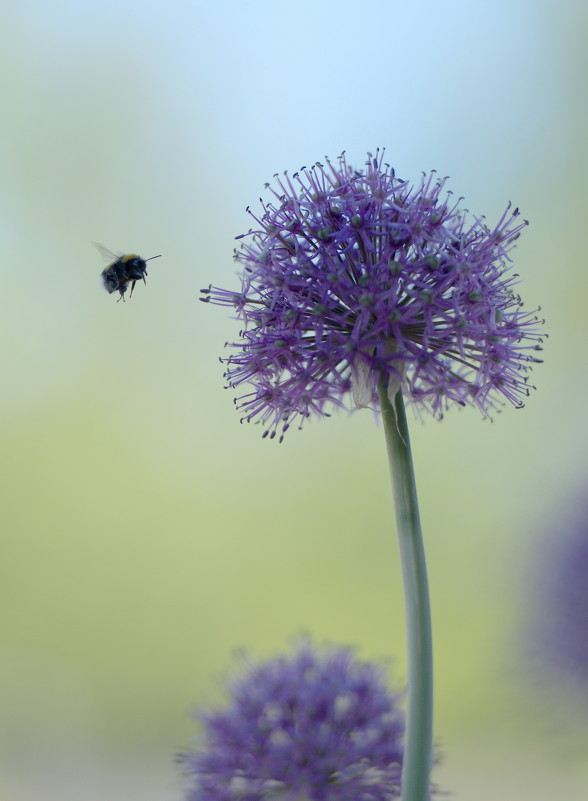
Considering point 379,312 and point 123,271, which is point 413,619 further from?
point 123,271

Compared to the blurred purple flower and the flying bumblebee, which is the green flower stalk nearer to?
the blurred purple flower

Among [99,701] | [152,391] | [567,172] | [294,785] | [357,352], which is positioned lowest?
[294,785]

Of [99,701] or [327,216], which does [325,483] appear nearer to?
[99,701]

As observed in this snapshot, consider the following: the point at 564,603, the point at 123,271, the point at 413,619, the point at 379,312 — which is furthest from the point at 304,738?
the point at 123,271

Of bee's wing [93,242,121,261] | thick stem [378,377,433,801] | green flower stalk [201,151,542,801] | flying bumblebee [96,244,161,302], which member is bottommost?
thick stem [378,377,433,801]

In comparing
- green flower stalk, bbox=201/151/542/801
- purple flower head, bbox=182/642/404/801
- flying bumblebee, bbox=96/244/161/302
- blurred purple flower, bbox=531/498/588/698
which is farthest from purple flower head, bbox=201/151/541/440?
flying bumblebee, bbox=96/244/161/302

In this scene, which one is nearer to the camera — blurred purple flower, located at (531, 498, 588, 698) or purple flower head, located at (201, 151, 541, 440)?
purple flower head, located at (201, 151, 541, 440)

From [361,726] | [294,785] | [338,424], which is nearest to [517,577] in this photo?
[361,726]

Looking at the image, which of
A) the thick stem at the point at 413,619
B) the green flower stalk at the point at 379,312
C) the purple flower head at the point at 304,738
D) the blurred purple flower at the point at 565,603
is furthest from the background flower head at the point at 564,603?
the thick stem at the point at 413,619
